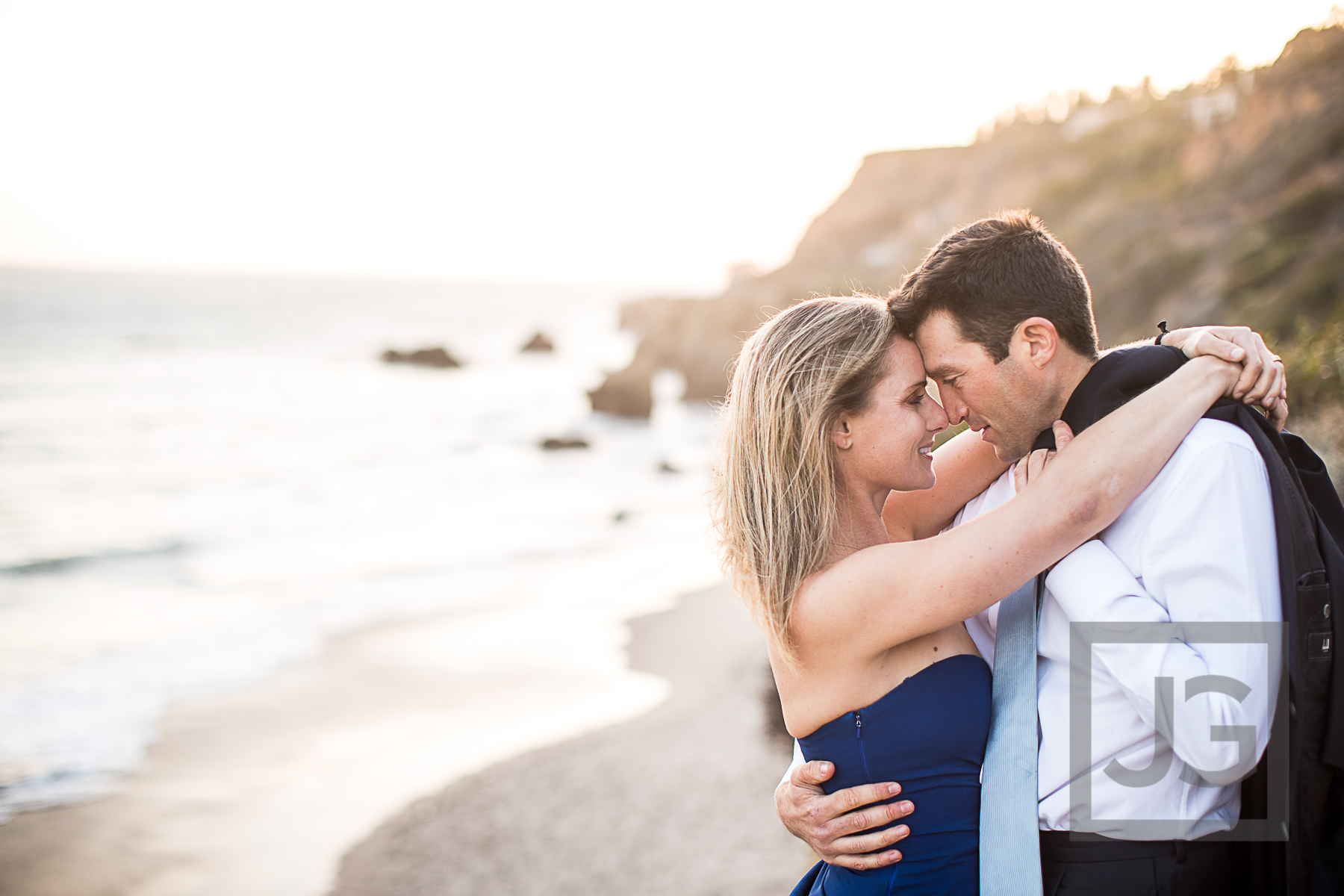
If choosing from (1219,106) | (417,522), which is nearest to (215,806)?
(417,522)

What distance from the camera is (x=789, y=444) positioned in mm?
2691

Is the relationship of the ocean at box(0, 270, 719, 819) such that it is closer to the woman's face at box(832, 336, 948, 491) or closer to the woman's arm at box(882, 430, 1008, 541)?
the woman's arm at box(882, 430, 1008, 541)

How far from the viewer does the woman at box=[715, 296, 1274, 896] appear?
2.38 metres

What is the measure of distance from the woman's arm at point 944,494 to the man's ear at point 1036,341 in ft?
1.54

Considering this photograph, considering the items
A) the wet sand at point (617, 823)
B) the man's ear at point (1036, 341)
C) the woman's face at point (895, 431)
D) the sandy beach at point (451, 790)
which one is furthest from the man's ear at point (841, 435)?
the sandy beach at point (451, 790)

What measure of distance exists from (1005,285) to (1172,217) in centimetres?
2913

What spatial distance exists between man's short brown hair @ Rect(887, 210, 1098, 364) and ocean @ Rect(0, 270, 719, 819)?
4384mm

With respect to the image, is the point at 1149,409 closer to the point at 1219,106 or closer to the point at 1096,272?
the point at 1096,272

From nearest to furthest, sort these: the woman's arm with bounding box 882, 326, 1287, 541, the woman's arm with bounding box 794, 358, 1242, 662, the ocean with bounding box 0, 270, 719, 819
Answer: the woman's arm with bounding box 794, 358, 1242, 662 → the woman's arm with bounding box 882, 326, 1287, 541 → the ocean with bounding box 0, 270, 719, 819

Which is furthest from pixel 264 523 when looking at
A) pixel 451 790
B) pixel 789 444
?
pixel 789 444

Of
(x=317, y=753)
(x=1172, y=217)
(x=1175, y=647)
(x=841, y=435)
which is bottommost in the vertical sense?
(x=317, y=753)

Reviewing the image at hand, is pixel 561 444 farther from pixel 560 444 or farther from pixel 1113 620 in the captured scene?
pixel 1113 620

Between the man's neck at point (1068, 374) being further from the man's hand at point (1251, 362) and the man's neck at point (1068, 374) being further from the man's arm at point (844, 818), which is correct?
the man's arm at point (844, 818)

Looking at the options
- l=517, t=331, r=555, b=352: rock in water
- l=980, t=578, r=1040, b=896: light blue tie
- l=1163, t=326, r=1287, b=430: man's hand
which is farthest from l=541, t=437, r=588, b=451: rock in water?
l=517, t=331, r=555, b=352: rock in water
